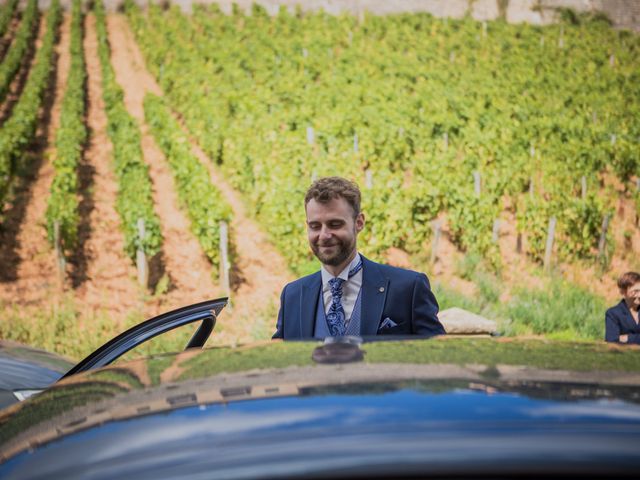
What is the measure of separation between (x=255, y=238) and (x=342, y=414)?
41.3 feet

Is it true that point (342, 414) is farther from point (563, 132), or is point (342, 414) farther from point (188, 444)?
point (563, 132)

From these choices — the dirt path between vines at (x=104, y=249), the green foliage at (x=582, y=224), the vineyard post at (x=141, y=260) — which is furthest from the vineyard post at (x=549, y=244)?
Answer: the dirt path between vines at (x=104, y=249)

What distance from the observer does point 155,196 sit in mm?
16188

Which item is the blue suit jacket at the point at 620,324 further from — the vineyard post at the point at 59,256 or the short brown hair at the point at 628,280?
the vineyard post at the point at 59,256

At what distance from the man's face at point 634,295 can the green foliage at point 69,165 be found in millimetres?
8667

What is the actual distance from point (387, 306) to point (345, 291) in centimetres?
20

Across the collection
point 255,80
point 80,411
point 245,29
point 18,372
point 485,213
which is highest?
point 245,29

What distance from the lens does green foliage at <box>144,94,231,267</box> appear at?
39.3 feet

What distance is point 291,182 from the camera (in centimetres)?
1349

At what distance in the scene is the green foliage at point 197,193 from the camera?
39.3 feet

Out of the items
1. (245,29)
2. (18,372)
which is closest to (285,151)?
(18,372)

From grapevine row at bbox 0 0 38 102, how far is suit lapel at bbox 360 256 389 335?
26.9 m

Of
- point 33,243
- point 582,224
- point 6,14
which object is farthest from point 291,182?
point 6,14

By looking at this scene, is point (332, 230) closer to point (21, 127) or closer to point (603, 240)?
point (603, 240)
